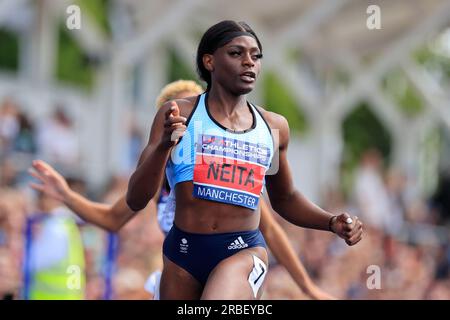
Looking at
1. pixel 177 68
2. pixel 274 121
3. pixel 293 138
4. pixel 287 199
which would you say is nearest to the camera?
pixel 274 121

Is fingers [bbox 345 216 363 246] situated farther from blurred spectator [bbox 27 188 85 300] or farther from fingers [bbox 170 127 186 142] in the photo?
blurred spectator [bbox 27 188 85 300]

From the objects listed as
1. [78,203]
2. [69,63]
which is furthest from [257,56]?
[69,63]

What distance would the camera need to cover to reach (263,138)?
4848 millimetres

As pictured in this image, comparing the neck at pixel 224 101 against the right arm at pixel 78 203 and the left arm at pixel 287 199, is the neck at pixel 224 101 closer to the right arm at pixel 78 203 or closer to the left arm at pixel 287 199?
the left arm at pixel 287 199

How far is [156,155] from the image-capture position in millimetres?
4426

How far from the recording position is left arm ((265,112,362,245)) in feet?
16.4

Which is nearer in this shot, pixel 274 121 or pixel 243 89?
pixel 243 89

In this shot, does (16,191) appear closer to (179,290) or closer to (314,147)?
(179,290)

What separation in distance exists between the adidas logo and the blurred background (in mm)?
2700

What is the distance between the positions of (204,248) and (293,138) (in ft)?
57.0

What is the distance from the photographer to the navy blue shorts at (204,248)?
468cm

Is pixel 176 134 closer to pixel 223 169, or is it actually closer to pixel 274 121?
pixel 223 169

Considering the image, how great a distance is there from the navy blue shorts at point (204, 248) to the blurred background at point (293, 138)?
2.51m

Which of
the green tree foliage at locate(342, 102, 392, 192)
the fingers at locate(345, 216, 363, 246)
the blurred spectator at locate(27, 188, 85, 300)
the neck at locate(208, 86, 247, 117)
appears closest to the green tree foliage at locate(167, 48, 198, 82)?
the green tree foliage at locate(342, 102, 392, 192)
